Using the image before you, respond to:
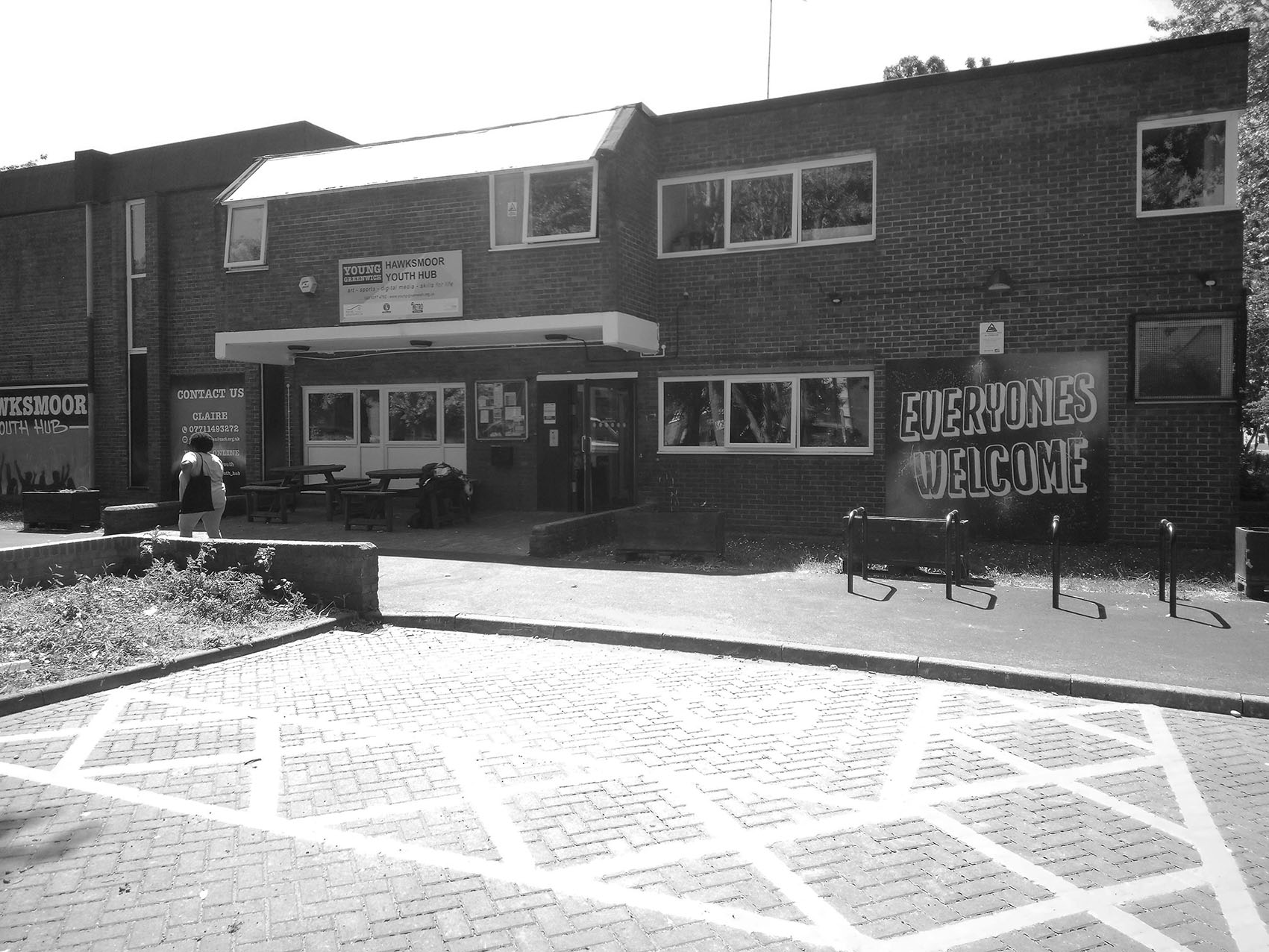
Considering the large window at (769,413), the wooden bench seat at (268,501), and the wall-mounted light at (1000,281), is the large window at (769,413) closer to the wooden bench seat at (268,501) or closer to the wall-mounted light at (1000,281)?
the wall-mounted light at (1000,281)

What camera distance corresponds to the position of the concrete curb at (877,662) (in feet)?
20.7

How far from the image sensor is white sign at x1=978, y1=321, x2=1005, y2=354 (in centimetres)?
1348

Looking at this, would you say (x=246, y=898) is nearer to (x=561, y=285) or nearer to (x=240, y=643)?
(x=240, y=643)

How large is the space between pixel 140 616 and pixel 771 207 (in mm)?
10760

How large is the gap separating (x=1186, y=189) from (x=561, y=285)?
869 cm

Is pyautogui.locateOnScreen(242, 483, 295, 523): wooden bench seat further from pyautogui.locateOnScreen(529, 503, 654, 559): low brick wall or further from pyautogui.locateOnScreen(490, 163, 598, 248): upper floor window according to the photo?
pyautogui.locateOnScreen(529, 503, 654, 559): low brick wall

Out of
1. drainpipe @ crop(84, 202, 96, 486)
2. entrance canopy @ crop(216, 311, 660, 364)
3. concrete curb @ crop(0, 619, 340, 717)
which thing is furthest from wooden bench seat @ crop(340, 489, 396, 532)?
drainpipe @ crop(84, 202, 96, 486)

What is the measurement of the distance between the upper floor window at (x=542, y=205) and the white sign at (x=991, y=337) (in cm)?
579

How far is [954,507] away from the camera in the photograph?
547 inches

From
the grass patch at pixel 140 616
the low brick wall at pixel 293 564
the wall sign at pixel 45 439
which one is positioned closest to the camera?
the grass patch at pixel 140 616

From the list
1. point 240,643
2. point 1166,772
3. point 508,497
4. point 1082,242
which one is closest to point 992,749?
point 1166,772

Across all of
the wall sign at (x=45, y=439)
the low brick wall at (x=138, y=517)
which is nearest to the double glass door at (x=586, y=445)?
the low brick wall at (x=138, y=517)

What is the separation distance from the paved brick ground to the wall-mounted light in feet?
26.7

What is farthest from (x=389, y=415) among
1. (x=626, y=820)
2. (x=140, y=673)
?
(x=626, y=820)
